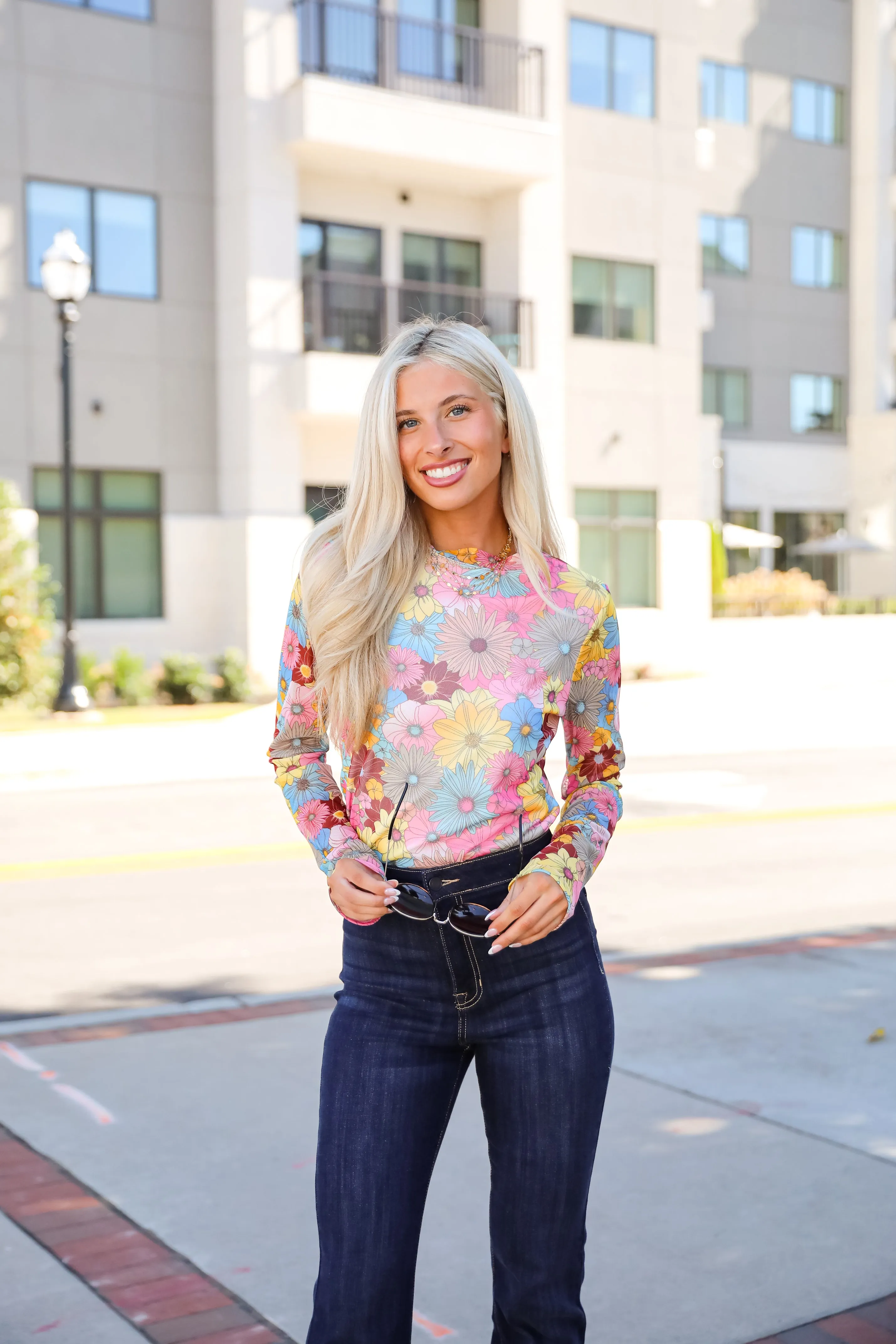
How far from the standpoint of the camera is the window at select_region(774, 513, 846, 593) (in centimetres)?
3841

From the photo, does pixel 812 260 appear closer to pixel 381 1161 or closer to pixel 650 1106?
pixel 650 1106

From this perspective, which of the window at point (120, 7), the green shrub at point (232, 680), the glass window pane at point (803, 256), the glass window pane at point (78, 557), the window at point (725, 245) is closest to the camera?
the green shrub at point (232, 680)

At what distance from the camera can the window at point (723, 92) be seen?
35625 mm

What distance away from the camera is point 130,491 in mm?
23312

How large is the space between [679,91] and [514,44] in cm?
411

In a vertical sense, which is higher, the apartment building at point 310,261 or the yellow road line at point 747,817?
the apartment building at point 310,261

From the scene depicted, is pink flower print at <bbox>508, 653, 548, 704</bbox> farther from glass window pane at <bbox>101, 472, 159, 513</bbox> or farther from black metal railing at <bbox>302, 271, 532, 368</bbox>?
glass window pane at <bbox>101, 472, 159, 513</bbox>

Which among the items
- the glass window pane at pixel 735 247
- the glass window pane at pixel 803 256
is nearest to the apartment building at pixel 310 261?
the glass window pane at pixel 735 247

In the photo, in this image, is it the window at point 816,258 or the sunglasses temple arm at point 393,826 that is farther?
the window at point 816,258

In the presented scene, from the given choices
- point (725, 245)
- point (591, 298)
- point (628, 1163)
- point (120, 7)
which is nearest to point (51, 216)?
point (120, 7)

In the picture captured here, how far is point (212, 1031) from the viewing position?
5867 mm

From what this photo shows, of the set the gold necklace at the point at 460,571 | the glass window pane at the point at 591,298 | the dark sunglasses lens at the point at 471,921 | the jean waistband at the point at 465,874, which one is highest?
the glass window pane at the point at 591,298

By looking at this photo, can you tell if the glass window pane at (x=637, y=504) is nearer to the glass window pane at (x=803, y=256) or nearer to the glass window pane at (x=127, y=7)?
the glass window pane at (x=127, y=7)

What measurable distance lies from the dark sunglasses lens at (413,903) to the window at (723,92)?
35991mm
